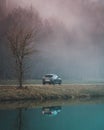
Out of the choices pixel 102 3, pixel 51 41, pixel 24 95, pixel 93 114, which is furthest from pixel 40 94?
pixel 102 3

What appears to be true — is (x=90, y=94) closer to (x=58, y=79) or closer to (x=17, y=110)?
(x=58, y=79)

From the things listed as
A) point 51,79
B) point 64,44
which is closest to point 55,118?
point 51,79

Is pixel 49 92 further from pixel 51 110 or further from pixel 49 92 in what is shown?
pixel 51 110

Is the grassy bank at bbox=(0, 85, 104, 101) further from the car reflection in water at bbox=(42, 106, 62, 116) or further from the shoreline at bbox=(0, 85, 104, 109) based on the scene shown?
the car reflection in water at bbox=(42, 106, 62, 116)

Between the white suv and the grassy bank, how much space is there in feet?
0.59

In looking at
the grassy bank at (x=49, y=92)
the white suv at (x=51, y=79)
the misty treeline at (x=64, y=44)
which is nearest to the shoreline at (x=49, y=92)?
the grassy bank at (x=49, y=92)

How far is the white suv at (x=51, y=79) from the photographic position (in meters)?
15.4

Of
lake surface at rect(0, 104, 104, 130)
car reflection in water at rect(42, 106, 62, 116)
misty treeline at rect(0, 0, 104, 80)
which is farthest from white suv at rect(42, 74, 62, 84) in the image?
car reflection in water at rect(42, 106, 62, 116)

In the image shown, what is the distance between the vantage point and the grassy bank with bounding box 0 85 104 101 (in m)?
14.4

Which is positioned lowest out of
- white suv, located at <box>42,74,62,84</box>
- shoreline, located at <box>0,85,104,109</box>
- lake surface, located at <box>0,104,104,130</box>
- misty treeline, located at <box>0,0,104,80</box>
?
lake surface, located at <box>0,104,104,130</box>

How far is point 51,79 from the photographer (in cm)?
1549

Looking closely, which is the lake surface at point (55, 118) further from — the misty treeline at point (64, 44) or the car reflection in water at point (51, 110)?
the misty treeline at point (64, 44)

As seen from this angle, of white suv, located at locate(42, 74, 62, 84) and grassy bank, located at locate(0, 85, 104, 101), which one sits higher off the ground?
white suv, located at locate(42, 74, 62, 84)

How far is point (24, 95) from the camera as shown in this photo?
14594mm
